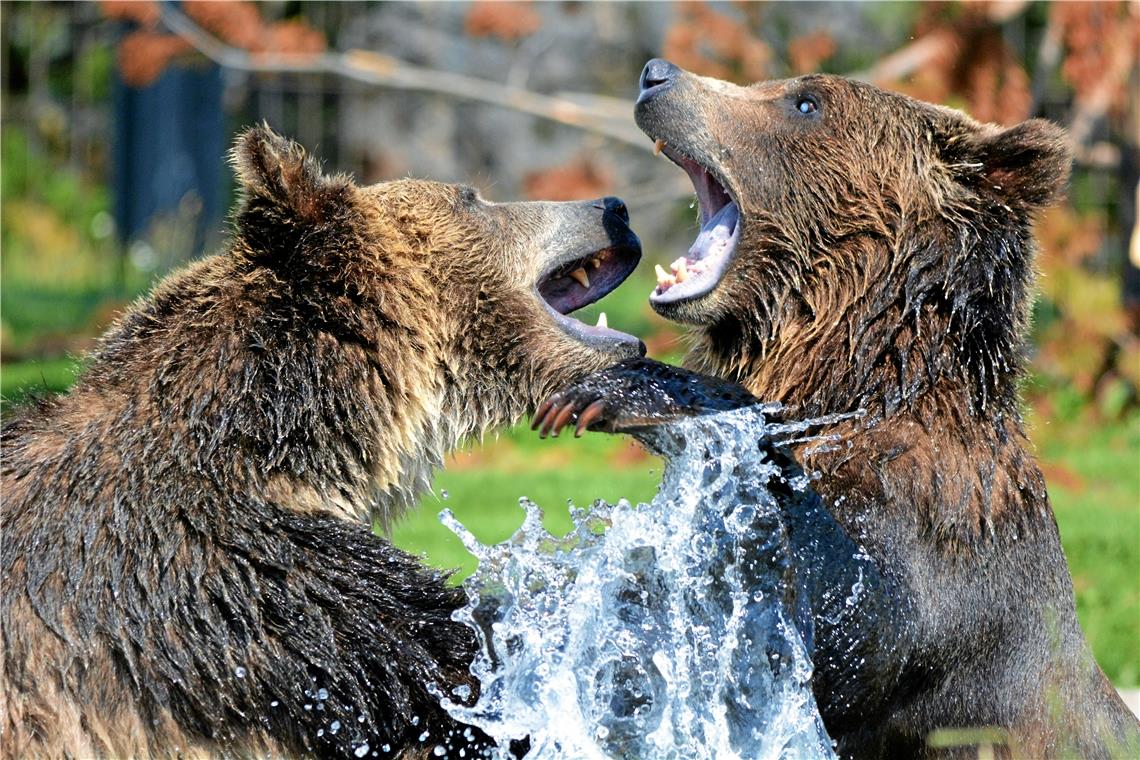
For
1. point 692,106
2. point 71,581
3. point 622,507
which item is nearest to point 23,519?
point 71,581

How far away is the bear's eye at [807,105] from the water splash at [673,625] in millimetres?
1079

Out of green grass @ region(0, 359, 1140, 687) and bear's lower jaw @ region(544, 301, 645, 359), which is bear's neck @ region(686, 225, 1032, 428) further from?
green grass @ region(0, 359, 1140, 687)

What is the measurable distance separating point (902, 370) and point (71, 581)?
7.05ft

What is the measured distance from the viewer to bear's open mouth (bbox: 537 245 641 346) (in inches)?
186

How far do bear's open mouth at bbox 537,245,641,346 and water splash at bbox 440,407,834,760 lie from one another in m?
0.84

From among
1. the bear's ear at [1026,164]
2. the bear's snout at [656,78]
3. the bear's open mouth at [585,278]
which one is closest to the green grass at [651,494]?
the bear's open mouth at [585,278]

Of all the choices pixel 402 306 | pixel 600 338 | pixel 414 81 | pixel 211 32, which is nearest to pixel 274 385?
pixel 402 306

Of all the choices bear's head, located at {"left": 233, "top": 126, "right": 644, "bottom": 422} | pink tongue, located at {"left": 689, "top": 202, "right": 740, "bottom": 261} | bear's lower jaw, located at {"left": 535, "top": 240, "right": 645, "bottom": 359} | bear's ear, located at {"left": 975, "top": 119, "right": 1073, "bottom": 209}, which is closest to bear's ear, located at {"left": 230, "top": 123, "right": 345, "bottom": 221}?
bear's head, located at {"left": 233, "top": 126, "right": 644, "bottom": 422}

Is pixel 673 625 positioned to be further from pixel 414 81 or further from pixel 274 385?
pixel 414 81

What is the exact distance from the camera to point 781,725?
3.87 m

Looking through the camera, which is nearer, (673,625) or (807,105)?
(673,625)

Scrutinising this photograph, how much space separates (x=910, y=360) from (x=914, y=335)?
76 mm

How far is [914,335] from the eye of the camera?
4207 mm

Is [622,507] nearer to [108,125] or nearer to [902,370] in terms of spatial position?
[902,370]
